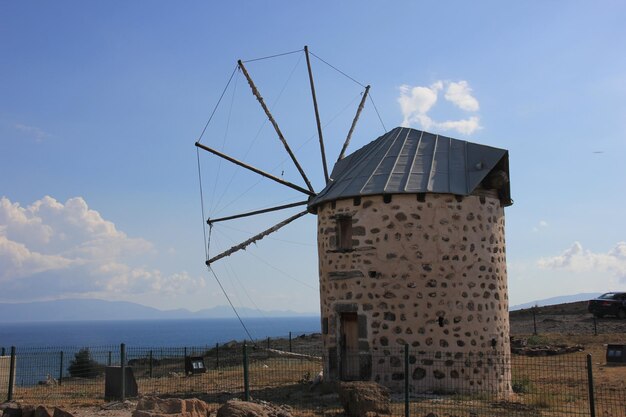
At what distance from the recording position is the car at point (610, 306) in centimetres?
3428

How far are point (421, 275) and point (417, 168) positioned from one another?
314 centimetres

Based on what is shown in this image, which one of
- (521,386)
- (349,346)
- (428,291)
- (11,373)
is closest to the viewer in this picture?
(428,291)

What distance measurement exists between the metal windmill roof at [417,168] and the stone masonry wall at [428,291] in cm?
34

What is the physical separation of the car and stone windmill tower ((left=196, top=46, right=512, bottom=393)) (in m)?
20.1

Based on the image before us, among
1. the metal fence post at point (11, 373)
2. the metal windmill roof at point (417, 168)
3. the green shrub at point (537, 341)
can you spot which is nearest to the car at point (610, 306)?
the green shrub at point (537, 341)

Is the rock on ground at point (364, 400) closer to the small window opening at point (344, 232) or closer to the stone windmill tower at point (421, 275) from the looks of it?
the stone windmill tower at point (421, 275)

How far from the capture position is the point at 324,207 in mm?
18344

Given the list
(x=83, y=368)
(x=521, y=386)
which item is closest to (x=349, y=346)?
(x=521, y=386)

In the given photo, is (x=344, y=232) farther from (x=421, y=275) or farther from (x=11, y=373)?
(x=11, y=373)

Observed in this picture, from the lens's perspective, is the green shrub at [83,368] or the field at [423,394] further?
the green shrub at [83,368]

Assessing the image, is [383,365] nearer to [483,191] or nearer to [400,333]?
[400,333]

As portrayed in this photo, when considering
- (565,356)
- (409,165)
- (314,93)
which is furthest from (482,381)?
(314,93)

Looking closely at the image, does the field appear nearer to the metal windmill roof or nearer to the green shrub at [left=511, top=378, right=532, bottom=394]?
the green shrub at [left=511, top=378, right=532, bottom=394]

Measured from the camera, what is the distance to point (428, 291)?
16.2 m
